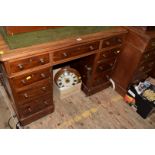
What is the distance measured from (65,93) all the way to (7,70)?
1093 millimetres

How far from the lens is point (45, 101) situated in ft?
6.05

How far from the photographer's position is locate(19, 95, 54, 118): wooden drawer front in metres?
1.71

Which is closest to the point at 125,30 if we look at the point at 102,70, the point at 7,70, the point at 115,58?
the point at 115,58

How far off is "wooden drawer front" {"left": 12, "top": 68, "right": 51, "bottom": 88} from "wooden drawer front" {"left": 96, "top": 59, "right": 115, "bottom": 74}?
28.9 inches

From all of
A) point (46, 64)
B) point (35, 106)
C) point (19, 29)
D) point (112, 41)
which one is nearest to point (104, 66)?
point (112, 41)

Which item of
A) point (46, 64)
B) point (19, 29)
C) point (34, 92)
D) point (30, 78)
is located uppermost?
point (19, 29)

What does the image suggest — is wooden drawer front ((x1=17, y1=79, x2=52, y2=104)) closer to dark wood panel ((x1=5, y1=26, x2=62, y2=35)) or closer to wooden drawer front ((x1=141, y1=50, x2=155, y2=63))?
dark wood panel ((x1=5, y1=26, x2=62, y2=35))

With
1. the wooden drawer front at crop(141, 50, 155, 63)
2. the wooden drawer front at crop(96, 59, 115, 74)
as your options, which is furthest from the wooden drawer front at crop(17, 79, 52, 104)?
the wooden drawer front at crop(141, 50, 155, 63)

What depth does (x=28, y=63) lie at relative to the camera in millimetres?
1355

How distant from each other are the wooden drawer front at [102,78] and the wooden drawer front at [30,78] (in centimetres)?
83

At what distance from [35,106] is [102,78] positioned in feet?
3.37

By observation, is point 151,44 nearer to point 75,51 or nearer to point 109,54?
point 109,54

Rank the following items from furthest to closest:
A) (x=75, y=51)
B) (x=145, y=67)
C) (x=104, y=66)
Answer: (x=145, y=67) → (x=104, y=66) → (x=75, y=51)
